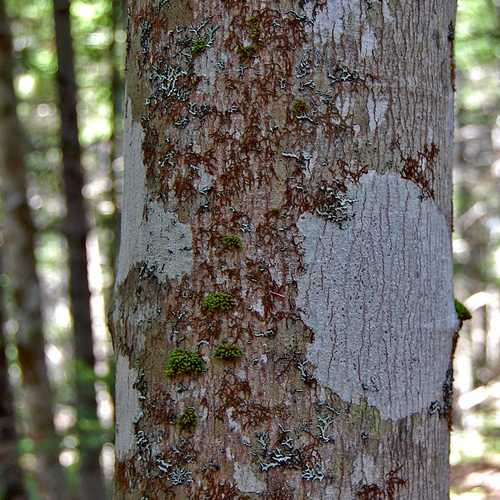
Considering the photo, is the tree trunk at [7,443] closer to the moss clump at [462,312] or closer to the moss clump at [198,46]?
the moss clump at [462,312]

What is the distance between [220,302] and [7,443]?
630 cm

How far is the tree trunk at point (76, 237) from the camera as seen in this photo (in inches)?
240

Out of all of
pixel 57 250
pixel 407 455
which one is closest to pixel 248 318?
pixel 407 455

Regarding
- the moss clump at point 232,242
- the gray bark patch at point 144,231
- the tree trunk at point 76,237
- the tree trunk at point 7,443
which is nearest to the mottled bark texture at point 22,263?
the tree trunk at point 7,443

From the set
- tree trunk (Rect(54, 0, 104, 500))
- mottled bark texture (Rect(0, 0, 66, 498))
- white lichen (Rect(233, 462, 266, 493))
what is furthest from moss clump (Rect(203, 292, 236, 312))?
mottled bark texture (Rect(0, 0, 66, 498))

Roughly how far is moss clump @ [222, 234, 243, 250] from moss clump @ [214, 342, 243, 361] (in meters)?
0.17

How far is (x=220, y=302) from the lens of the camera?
1.21 meters

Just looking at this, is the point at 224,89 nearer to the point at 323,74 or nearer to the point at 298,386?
the point at 323,74

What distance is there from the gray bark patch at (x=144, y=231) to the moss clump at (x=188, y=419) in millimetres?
248

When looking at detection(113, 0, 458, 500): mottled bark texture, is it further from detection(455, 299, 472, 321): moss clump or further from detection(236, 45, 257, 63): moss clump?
detection(455, 299, 472, 321): moss clump

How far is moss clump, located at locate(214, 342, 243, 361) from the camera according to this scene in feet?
3.95

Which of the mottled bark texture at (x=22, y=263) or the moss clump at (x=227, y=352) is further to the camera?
the mottled bark texture at (x=22, y=263)

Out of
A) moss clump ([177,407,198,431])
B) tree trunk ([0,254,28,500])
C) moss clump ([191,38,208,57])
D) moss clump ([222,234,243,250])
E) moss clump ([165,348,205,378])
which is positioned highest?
moss clump ([191,38,208,57])

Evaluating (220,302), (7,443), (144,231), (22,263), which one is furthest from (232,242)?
(7,443)
